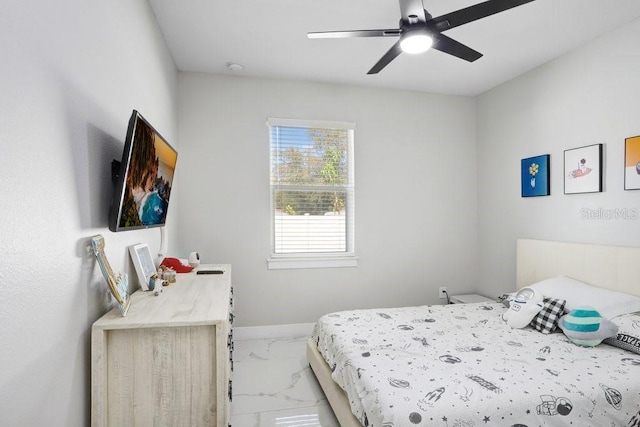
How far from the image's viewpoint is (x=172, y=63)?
3.17 m

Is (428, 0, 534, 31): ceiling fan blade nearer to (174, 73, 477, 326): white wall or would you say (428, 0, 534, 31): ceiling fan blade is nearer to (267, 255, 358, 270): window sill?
(174, 73, 477, 326): white wall

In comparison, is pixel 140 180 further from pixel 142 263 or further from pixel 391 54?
pixel 391 54

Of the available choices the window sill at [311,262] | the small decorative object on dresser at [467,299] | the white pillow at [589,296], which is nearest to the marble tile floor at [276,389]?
the window sill at [311,262]

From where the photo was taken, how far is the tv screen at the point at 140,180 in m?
1.45

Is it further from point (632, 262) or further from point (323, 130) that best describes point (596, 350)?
point (323, 130)

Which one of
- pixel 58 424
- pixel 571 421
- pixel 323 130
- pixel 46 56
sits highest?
pixel 323 130

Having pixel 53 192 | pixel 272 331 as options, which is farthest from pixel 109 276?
pixel 272 331

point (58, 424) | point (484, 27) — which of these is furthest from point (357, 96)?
point (58, 424)

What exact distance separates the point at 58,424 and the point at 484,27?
10.8 feet

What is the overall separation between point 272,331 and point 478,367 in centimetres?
221

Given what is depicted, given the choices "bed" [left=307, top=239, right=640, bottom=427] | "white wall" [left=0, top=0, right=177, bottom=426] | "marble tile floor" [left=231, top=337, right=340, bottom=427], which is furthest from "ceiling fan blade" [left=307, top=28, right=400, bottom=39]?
"marble tile floor" [left=231, top=337, right=340, bottom=427]

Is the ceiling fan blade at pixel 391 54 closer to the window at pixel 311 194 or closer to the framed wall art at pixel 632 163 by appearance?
the window at pixel 311 194

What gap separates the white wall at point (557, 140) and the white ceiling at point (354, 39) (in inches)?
6.7

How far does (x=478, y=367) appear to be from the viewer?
6.13 feet
